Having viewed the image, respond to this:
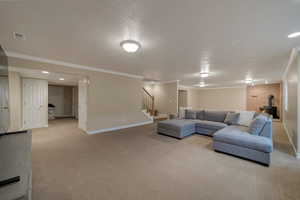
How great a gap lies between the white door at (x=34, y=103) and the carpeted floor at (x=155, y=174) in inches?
114

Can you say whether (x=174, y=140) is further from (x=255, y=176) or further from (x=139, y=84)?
(x=139, y=84)

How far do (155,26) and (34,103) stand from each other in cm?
645

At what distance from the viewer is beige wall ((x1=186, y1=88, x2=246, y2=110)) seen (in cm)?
974

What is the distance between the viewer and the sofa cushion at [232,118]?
176 inches

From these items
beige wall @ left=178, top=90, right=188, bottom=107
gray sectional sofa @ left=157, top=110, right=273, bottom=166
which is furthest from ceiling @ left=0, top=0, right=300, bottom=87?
beige wall @ left=178, top=90, right=188, bottom=107

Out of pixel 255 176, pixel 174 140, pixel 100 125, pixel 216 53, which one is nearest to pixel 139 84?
pixel 100 125

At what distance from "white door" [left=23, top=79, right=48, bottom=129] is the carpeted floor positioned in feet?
9.47

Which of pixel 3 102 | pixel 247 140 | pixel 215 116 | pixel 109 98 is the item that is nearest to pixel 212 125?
pixel 215 116

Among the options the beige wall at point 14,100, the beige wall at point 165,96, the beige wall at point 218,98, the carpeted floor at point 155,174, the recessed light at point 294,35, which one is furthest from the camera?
the beige wall at point 218,98

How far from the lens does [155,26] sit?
6.67ft

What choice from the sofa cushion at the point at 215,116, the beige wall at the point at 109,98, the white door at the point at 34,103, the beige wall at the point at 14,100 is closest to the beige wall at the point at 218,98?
the sofa cushion at the point at 215,116

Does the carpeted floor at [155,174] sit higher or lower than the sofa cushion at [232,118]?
lower

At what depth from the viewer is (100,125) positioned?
5.00 metres

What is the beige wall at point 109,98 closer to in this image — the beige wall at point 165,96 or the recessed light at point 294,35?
the beige wall at point 165,96
